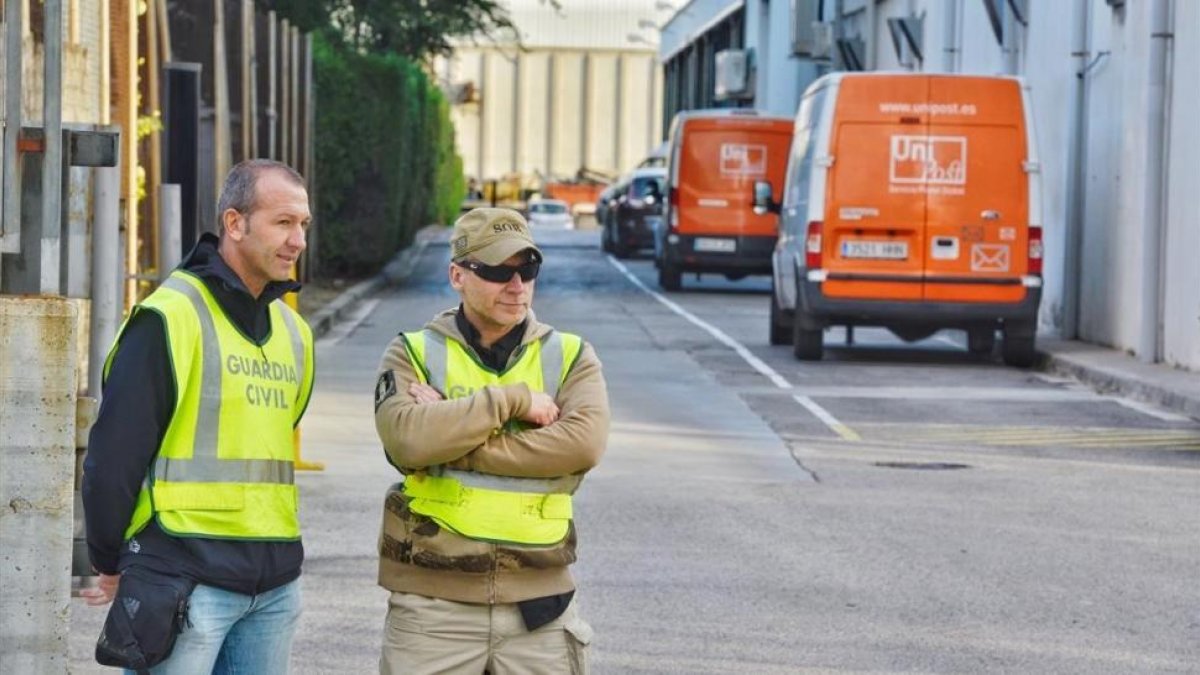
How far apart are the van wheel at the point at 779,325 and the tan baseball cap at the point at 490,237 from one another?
17797mm

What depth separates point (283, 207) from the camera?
4641 millimetres

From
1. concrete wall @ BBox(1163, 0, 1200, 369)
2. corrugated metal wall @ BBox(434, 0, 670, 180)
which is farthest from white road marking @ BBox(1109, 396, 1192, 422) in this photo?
corrugated metal wall @ BBox(434, 0, 670, 180)

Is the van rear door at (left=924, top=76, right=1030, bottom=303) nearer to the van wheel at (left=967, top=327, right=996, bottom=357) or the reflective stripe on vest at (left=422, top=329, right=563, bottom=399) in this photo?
the van wheel at (left=967, top=327, right=996, bottom=357)

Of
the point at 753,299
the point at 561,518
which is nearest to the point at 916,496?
the point at 561,518

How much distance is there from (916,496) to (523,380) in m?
7.36

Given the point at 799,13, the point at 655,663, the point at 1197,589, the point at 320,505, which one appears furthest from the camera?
the point at 799,13

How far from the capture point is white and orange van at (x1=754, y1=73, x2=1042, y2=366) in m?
20.3

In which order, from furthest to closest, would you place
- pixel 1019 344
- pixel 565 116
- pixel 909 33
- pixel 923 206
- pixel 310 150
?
pixel 565 116
pixel 909 33
pixel 310 150
pixel 1019 344
pixel 923 206

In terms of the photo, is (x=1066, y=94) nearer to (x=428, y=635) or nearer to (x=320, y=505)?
(x=320, y=505)

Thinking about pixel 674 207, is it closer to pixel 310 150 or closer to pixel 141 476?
pixel 310 150

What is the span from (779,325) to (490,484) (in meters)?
18.3

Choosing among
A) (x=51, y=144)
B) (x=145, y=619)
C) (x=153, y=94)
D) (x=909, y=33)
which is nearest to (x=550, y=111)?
(x=909, y=33)

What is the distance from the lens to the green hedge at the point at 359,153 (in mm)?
31562

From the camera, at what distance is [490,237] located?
485cm
